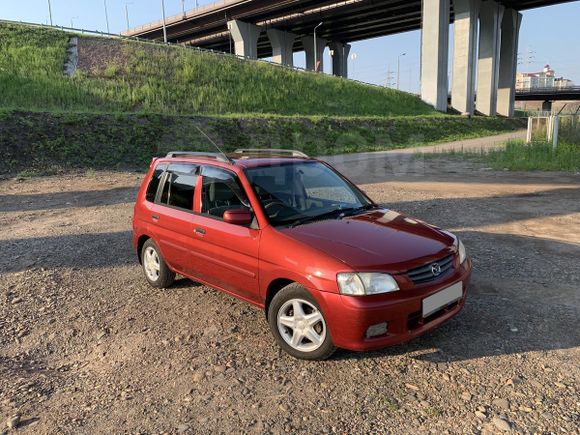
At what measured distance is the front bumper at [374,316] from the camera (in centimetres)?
318

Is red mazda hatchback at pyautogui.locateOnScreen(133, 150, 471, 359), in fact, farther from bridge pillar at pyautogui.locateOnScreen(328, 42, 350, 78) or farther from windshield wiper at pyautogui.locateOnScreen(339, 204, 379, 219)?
bridge pillar at pyautogui.locateOnScreen(328, 42, 350, 78)

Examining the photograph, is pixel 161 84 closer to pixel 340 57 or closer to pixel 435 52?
pixel 435 52

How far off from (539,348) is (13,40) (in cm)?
3912

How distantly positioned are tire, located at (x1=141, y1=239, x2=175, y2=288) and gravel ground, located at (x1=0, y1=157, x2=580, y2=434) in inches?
5.1

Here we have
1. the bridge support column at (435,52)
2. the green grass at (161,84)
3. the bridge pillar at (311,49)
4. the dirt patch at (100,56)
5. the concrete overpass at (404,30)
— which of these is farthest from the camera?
the bridge pillar at (311,49)

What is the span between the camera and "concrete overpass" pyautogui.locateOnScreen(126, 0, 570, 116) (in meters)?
45.8

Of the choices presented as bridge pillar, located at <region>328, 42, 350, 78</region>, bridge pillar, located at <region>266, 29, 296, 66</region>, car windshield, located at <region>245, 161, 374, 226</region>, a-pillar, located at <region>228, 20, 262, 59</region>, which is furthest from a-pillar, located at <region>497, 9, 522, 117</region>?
car windshield, located at <region>245, 161, 374, 226</region>

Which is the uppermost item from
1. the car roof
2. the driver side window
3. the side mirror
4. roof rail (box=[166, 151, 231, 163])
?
roof rail (box=[166, 151, 231, 163])

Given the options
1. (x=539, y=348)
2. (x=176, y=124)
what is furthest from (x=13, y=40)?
(x=539, y=348)

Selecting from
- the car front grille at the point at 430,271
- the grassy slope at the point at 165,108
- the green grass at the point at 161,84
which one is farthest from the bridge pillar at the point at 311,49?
the car front grille at the point at 430,271

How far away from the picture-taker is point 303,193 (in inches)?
175

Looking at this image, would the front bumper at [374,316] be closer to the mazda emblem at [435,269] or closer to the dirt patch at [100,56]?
the mazda emblem at [435,269]

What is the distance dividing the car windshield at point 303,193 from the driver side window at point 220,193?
0.16 meters

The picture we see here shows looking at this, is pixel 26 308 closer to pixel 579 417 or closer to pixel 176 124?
pixel 579 417
